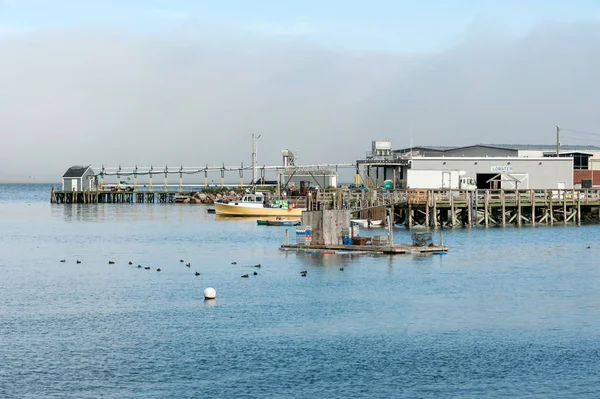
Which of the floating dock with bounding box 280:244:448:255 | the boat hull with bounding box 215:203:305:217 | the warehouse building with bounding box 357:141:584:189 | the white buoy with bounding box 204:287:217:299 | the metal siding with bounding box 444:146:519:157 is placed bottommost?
the white buoy with bounding box 204:287:217:299

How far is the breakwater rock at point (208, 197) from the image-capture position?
14275 centimetres

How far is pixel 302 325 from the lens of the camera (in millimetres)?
35312

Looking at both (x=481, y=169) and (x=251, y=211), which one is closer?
(x=481, y=169)

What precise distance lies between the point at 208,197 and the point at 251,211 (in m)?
46.0

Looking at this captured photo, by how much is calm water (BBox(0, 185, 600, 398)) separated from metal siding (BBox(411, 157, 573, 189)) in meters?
30.7

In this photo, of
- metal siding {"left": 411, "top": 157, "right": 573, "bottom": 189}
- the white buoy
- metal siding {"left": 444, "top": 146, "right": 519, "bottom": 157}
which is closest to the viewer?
the white buoy

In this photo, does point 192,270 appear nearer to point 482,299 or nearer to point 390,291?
point 390,291

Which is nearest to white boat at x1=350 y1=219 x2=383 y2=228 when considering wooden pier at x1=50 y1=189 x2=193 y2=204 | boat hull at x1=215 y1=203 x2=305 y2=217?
boat hull at x1=215 y1=203 x2=305 y2=217

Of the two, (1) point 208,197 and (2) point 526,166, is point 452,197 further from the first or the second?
(1) point 208,197

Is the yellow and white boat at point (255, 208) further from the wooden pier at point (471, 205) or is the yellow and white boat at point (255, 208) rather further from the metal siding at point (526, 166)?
the metal siding at point (526, 166)

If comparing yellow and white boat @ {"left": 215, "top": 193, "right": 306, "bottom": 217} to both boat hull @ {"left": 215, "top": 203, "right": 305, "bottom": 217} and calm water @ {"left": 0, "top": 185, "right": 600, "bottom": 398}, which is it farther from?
calm water @ {"left": 0, "top": 185, "right": 600, "bottom": 398}

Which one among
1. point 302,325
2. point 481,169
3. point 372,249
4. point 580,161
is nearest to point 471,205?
point 481,169

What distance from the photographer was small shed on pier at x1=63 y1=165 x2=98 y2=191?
149125 millimetres

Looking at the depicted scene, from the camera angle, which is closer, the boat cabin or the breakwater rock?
the boat cabin
